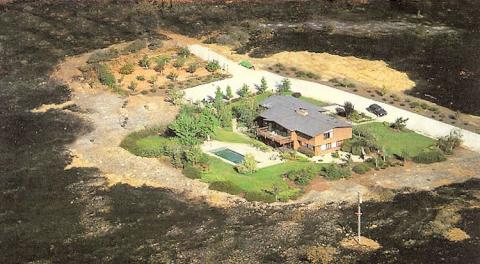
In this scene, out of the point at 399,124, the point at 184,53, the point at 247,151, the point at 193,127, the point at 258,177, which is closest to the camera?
the point at 258,177

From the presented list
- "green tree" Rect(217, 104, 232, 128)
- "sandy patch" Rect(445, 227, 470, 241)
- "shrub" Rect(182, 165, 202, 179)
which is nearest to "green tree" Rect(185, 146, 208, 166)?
"shrub" Rect(182, 165, 202, 179)

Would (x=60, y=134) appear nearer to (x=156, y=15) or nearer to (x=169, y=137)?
(x=169, y=137)

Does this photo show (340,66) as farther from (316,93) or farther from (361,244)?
(361,244)

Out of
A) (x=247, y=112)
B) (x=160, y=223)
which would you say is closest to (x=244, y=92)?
(x=247, y=112)

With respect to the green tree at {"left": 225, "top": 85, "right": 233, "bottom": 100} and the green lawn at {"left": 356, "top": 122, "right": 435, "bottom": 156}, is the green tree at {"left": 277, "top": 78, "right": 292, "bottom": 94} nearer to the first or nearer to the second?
Result: the green tree at {"left": 225, "top": 85, "right": 233, "bottom": 100}

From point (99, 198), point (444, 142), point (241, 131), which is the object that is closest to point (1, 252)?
point (99, 198)
